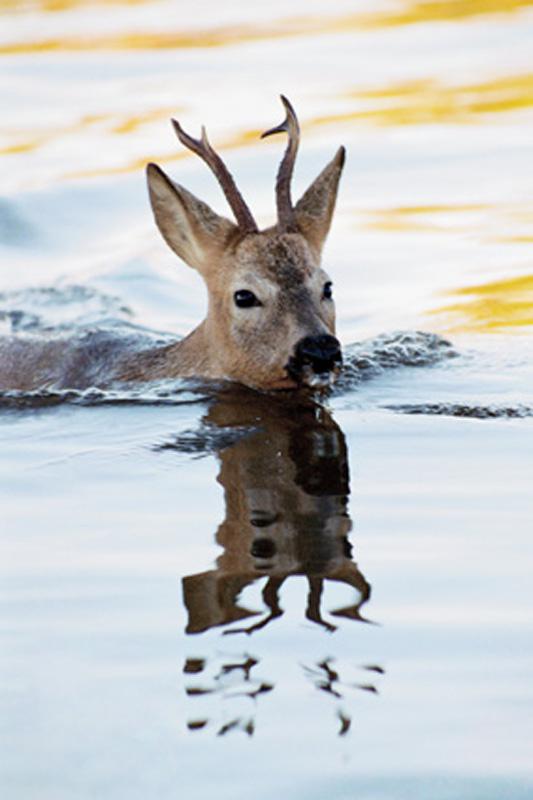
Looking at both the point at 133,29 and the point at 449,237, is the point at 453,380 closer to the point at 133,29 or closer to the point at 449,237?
the point at 449,237

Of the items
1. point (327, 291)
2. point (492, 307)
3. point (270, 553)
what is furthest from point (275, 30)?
point (270, 553)

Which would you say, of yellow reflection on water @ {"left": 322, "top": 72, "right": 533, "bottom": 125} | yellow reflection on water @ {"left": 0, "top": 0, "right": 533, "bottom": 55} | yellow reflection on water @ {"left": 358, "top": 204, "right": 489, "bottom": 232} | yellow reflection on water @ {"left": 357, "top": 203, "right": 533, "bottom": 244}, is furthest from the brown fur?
yellow reflection on water @ {"left": 0, "top": 0, "right": 533, "bottom": 55}

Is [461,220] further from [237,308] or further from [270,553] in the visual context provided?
[270,553]

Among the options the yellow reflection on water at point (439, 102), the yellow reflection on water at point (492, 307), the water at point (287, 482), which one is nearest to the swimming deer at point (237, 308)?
the water at point (287, 482)

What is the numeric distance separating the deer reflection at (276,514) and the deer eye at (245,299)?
45 cm

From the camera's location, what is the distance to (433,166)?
14.3 metres

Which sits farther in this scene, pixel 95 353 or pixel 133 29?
pixel 133 29

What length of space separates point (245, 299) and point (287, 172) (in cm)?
66

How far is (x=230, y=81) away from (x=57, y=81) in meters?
1.88

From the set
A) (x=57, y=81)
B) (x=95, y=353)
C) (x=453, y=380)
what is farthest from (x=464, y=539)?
(x=57, y=81)

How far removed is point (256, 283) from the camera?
8609mm

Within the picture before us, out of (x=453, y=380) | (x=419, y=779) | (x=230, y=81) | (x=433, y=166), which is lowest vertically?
(x=419, y=779)

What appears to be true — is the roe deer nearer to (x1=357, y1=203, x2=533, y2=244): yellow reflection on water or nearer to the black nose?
the black nose

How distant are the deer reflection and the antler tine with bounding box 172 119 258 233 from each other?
0.97 m
